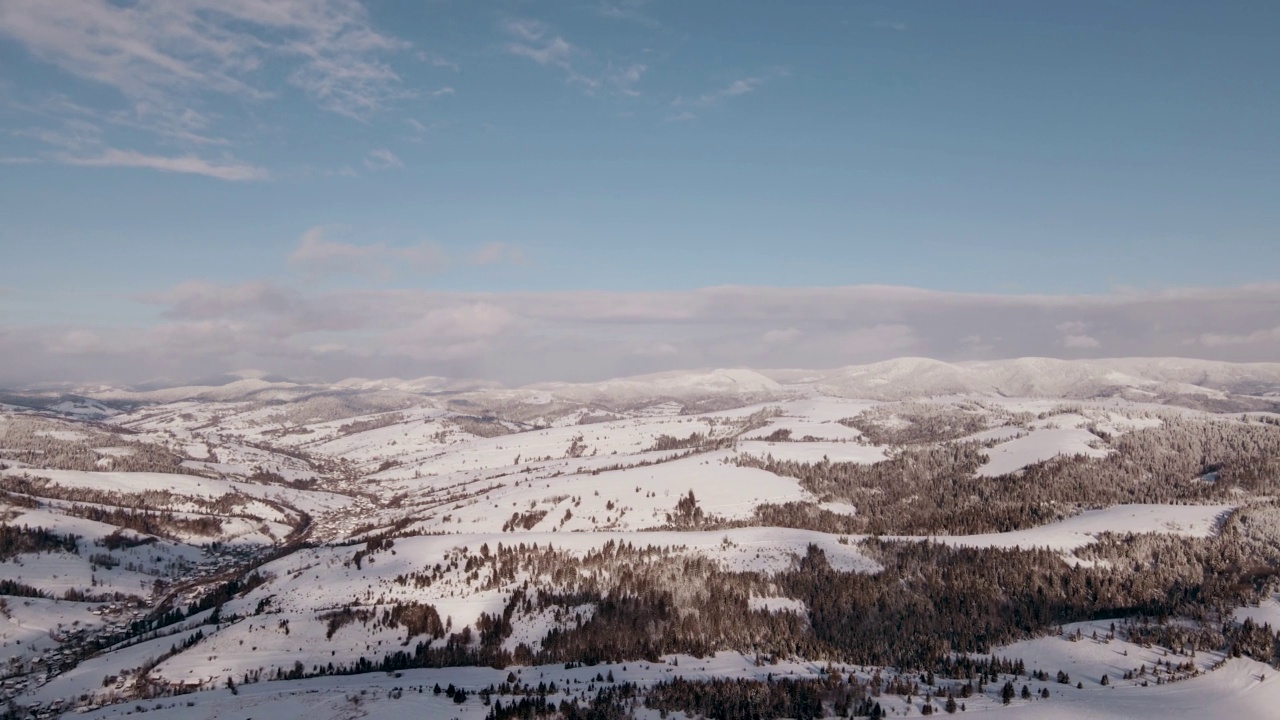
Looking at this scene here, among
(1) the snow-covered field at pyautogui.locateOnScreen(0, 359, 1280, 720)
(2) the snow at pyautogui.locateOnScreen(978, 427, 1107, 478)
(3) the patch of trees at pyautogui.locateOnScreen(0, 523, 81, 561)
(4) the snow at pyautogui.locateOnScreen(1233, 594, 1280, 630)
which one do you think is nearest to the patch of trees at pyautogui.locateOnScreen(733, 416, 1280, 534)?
(2) the snow at pyautogui.locateOnScreen(978, 427, 1107, 478)

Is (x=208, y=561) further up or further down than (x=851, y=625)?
further down

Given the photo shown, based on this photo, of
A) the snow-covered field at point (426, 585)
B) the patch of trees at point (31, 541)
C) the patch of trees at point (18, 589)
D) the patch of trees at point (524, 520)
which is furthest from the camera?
the patch of trees at point (524, 520)

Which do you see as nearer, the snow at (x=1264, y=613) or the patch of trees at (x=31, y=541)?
the snow at (x=1264, y=613)

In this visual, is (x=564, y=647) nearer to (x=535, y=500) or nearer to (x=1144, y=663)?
(x=1144, y=663)

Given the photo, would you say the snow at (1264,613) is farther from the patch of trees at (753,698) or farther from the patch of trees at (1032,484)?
the patch of trees at (1032,484)

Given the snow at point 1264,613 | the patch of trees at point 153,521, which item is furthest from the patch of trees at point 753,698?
the patch of trees at point 153,521

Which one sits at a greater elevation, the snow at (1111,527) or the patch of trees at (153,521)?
the snow at (1111,527)

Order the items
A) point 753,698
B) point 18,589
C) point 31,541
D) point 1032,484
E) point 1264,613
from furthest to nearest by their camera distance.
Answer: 1. point 1032,484
2. point 31,541
3. point 18,589
4. point 1264,613
5. point 753,698

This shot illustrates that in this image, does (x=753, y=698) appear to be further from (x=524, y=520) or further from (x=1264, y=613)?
(x=524, y=520)

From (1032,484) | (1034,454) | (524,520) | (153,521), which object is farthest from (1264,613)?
(153,521)

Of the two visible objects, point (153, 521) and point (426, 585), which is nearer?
point (426, 585)

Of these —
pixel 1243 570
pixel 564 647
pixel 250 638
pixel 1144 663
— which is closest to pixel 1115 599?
pixel 1243 570
